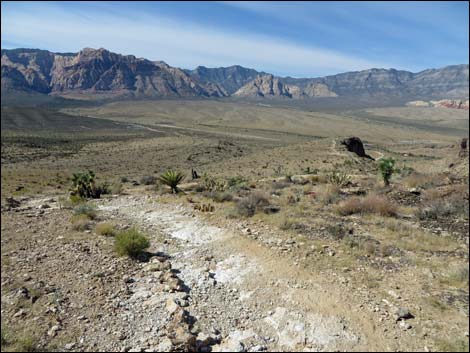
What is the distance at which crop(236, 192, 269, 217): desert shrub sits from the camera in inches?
519

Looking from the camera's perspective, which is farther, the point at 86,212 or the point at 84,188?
the point at 84,188

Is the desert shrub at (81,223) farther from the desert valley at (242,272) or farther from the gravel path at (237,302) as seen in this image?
the gravel path at (237,302)

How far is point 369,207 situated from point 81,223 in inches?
381

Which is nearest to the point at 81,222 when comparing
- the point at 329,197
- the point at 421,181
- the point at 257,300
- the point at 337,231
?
the point at 257,300

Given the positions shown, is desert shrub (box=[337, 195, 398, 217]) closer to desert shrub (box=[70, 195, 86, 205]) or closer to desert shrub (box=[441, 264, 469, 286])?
desert shrub (box=[441, 264, 469, 286])

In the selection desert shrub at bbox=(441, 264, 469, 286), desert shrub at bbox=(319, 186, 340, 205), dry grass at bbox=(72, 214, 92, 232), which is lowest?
dry grass at bbox=(72, 214, 92, 232)

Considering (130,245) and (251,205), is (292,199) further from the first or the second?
(130,245)

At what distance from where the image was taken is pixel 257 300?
7.64m

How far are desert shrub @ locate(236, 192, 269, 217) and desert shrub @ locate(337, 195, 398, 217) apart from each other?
2.78 meters

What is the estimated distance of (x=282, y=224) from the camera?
37.9ft

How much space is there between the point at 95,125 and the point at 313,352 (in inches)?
4262

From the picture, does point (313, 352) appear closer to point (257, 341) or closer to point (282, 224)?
point (257, 341)

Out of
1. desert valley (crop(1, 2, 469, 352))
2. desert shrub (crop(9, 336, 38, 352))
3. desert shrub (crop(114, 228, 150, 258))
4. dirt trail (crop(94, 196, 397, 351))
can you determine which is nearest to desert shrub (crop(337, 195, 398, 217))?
desert valley (crop(1, 2, 469, 352))

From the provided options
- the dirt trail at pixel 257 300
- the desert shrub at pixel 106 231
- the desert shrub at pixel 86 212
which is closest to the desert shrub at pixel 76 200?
the desert shrub at pixel 86 212
